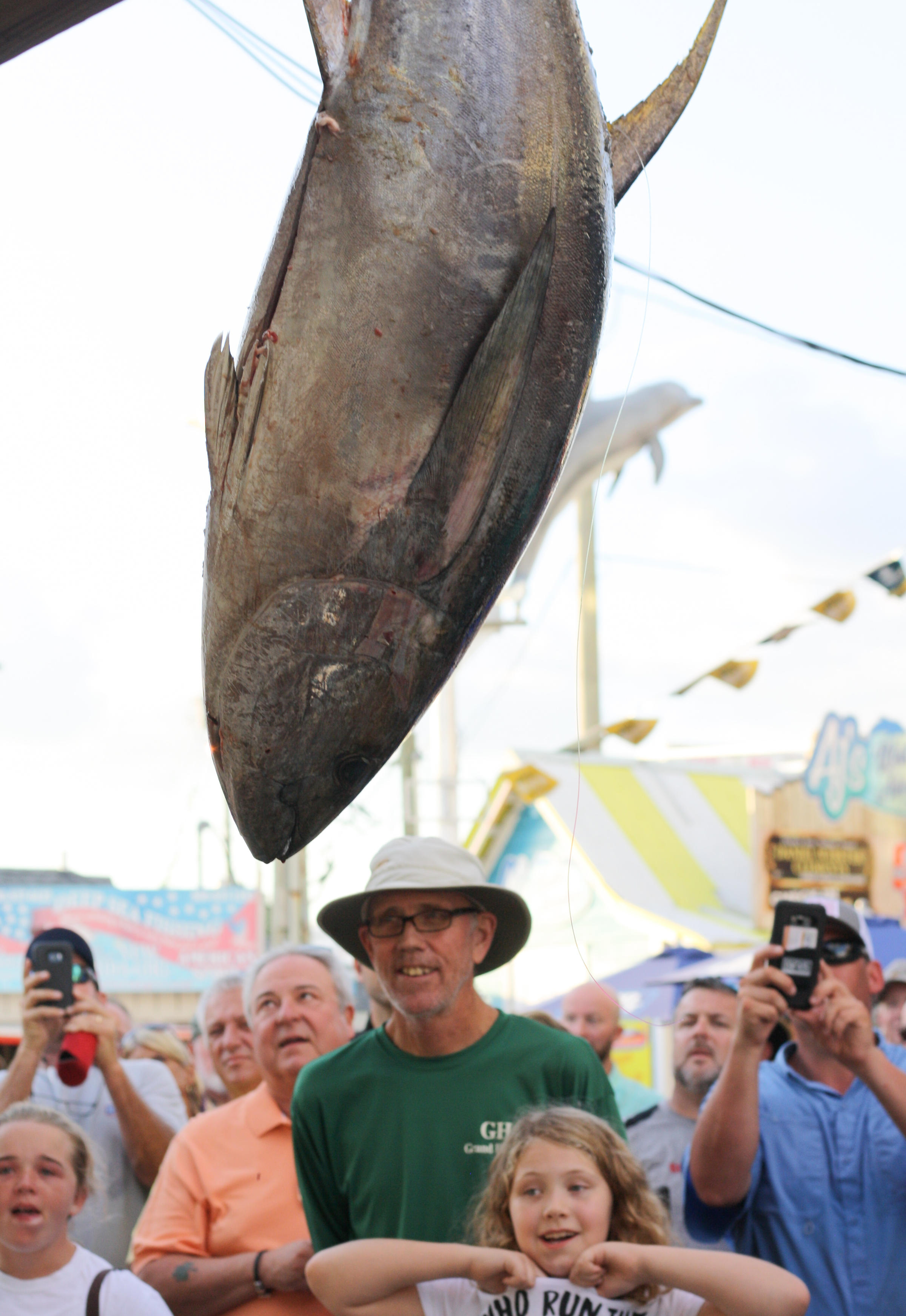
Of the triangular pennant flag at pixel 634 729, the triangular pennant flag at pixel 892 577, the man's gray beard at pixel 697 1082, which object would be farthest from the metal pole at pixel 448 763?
the man's gray beard at pixel 697 1082

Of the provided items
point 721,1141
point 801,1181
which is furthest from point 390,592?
point 801,1181

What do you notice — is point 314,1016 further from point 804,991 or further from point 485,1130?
point 804,991

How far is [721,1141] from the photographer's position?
2709mm

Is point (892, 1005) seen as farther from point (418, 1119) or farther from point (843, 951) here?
point (418, 1119)

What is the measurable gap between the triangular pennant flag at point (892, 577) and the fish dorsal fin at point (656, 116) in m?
7.02

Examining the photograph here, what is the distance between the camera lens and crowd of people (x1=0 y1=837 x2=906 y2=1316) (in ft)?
7.25

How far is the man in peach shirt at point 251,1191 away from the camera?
2.68 m

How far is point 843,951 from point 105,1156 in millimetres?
2007

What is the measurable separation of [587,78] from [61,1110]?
3047 mm

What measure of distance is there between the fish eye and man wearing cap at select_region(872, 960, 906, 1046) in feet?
14.6

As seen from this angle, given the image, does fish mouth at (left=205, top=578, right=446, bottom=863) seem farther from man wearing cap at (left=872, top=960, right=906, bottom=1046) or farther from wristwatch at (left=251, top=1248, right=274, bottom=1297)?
man wearing cap at (left=872, top=960, right=906, bottom=1046)

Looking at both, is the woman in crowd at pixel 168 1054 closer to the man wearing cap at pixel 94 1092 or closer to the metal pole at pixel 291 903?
the man wearing cap at pixel 94 1092

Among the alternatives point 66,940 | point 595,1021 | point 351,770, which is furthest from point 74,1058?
point 351,770

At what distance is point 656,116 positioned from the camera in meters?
1.34
